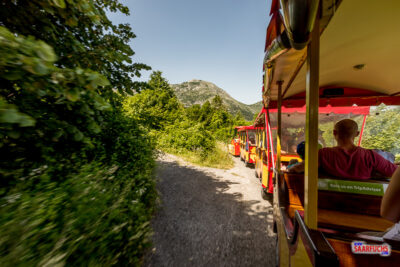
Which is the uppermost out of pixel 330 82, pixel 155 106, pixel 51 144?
pixel 155 106

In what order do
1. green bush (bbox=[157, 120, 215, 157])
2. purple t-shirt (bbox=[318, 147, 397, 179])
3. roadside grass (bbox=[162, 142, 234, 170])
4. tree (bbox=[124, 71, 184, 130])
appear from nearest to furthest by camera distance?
purple t-shirt (bbox=[318, 147, 397, 179]) → tree (bbox=[124, 71, 184, 130]) → roadside grass (bbox=[162, 142, 234, 170]) → green bush (bbox=[157, 120, 215, 157])

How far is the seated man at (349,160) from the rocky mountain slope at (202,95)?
130 metres

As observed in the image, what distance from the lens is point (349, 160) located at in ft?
6.31

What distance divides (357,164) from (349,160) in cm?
8

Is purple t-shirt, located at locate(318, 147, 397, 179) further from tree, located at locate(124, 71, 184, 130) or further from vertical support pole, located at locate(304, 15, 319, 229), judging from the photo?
tree, located at locate(124, 71, 184, 130)

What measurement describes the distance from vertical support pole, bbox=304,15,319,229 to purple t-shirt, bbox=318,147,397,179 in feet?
3.46

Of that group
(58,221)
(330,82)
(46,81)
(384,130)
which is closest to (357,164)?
(330,82)

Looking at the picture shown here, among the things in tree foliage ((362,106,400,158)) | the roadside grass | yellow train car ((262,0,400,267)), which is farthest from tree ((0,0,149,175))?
tree foliage ((362,106,400,158))

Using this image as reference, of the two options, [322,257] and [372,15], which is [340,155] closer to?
[372,15]

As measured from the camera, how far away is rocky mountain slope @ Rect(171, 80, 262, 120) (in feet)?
448

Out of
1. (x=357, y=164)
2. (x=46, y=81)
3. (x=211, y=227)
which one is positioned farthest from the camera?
(x=211, y=227)
